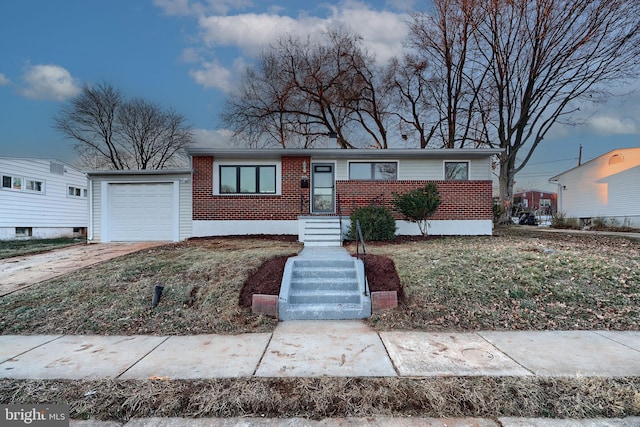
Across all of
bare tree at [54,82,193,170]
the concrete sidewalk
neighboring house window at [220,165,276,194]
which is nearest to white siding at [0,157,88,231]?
bare tree at [54,82,193,170]

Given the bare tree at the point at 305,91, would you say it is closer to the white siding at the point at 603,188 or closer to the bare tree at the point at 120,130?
the bare tree at the point at 120,130

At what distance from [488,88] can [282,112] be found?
42.0 ft

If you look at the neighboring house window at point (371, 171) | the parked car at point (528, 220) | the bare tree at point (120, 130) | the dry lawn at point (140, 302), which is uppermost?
the bare tree at point (120, 130)

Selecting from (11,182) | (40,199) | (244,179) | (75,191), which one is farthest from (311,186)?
(75,191)

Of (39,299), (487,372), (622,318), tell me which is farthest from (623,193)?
(39,299)

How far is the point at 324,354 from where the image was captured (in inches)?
140

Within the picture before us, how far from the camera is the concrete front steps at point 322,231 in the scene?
959cm

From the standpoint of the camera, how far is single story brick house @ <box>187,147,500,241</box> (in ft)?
37.1

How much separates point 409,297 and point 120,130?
2647 cm

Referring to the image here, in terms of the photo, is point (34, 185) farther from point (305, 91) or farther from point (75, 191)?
point (305, 91)

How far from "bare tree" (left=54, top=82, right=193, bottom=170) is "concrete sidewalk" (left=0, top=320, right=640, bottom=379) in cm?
2381

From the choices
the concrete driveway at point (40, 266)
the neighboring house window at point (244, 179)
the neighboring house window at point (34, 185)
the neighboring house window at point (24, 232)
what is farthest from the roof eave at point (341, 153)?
the neighboring house window at point (24, 232)

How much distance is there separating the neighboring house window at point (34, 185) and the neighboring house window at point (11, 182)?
32 cm

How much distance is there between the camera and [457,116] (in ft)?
66.1
